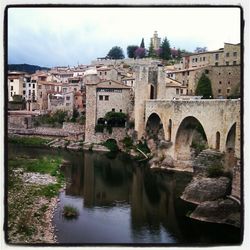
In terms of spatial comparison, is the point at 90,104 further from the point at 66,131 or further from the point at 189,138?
the point at 189,138

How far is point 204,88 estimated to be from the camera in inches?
282

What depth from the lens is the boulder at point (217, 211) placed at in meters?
3.65

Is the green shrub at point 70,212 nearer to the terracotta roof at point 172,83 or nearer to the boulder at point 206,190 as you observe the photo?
the boulder at point 206,190

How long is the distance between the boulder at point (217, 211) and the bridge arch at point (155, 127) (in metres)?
3.82

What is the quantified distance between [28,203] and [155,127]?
5626mm

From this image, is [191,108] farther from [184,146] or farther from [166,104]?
[166,104]

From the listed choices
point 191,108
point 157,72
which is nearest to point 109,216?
point 191,108

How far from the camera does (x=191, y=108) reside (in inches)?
288

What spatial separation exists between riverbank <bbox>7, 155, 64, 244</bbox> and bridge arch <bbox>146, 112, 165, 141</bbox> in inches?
147

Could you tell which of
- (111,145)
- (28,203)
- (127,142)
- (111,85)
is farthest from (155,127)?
(28,203)

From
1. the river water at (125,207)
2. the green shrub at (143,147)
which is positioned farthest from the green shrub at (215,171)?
the green shrub at (143,147)

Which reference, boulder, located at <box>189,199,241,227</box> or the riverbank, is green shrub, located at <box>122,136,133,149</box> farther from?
boulder, located at <box>189,199,241,227</box>

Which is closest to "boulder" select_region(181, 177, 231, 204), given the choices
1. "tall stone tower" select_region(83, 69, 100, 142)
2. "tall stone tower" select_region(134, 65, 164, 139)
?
"tall stone tower" select_region(83, 69, 100, 142)

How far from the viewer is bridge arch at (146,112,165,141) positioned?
28.3ft
